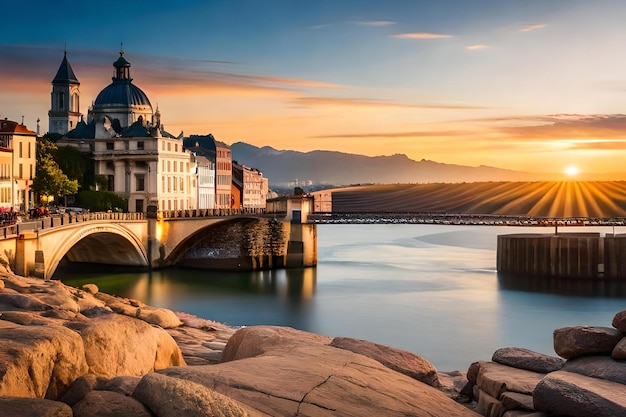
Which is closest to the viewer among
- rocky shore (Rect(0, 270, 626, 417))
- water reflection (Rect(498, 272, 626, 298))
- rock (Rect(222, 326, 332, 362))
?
rocky shore (Rect(0, 270, 626, 417))

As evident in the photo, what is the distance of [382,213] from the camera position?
325 ft

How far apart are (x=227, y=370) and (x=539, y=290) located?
56.5m

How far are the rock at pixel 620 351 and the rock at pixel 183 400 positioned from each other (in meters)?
8.76

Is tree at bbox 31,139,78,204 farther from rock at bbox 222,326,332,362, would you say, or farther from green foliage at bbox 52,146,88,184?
rock at bbox 222,326,332,362

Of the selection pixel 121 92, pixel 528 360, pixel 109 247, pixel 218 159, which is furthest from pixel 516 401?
pixel 218 159

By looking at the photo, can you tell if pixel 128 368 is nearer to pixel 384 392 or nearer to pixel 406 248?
pixel 384 392

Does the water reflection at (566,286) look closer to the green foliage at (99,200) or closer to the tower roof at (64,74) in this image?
the green foliage at (99,200)

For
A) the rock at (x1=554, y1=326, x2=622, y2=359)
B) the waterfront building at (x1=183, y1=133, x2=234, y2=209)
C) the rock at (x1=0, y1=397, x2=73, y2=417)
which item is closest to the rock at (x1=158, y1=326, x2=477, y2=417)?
the rock at (x1=0, y1=397, x2=73, y2=417)

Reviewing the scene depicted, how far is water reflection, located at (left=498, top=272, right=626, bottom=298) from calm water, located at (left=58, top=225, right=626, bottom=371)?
635mm

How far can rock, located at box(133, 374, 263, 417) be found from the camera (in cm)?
1123

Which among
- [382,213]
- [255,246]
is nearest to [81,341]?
[255,246]

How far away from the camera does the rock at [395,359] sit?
757 inches

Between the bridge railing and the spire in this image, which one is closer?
the bridge railing

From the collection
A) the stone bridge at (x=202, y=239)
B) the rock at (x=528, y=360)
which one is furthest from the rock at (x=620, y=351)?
the stone bridge at (x=202, y=239)
